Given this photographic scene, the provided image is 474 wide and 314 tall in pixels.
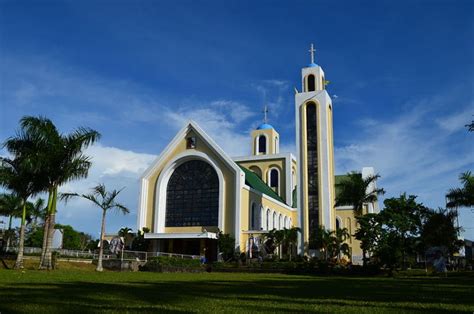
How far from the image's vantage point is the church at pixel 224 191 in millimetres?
43656

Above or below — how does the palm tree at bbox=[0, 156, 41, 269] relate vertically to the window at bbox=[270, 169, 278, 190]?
below

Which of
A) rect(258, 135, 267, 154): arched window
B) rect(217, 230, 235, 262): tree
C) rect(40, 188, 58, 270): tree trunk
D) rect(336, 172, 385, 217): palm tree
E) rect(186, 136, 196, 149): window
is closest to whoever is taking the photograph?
rect(40, 188, 58, 270): tree trunk

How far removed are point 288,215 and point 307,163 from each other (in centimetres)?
1249

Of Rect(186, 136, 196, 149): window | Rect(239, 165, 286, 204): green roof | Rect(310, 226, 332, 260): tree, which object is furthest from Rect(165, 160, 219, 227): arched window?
Rect(310, 226, 332, 260): tree

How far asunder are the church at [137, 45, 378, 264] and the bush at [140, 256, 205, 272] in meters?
9.28

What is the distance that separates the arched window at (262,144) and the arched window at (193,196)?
17671mm

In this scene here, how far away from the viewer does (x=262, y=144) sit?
63.1 meters

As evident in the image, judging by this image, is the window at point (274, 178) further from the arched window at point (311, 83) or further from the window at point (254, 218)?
the arched window at point (311, 83)

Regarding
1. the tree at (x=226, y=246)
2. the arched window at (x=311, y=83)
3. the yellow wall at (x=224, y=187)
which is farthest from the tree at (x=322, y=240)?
the arched window at (x=311, y=83)

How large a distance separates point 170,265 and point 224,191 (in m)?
14.6

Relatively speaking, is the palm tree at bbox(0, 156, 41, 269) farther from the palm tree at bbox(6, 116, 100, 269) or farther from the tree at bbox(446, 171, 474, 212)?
the tree at bbox(446, 171, 474, 212)

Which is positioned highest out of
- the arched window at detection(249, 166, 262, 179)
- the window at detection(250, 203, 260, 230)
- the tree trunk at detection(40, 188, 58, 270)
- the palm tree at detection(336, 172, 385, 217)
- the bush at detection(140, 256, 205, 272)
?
the arched window at detection(249, 166, 262, 179)

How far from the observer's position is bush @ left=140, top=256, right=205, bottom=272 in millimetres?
30062

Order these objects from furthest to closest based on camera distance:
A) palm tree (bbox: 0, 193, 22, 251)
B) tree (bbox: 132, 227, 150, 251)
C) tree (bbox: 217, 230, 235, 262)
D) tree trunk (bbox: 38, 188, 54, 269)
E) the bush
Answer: tree (bbox: 132, 227, 150, 251) < palm tree (bbox: 0, 193, 22, 251) < tree (bbox: 217, 230, 235, 262) < the bush < tree trunk (bbox: 38, 188, 54, 269)
